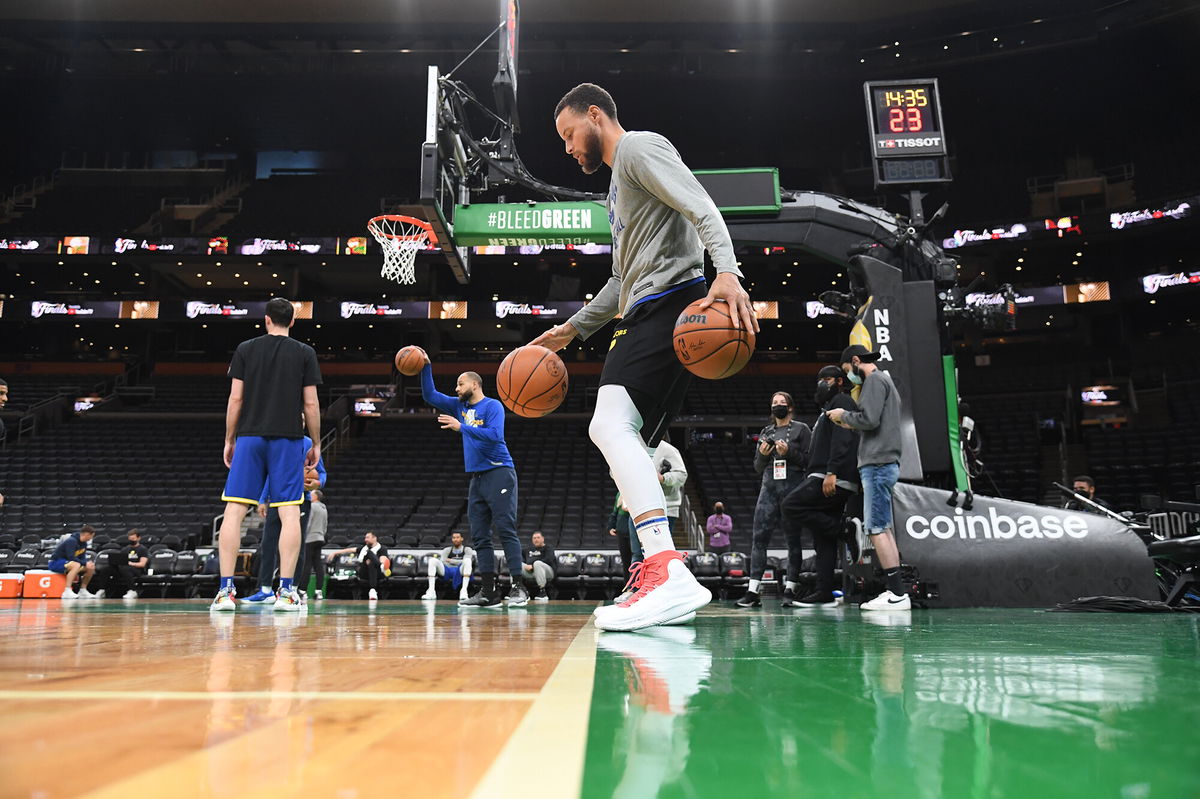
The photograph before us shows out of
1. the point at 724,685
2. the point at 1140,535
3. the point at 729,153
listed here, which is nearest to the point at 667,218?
the point at 724,685

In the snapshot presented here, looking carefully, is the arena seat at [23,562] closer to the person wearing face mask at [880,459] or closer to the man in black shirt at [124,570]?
the man in black shirt at [124,570]

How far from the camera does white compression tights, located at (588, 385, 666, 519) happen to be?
7.47 ft

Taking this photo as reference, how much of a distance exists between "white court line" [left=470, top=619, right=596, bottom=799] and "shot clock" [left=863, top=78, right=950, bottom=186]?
627 cm

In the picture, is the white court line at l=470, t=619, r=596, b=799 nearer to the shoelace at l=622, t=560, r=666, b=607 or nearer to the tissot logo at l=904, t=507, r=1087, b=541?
the shoelace at l=622, t=560, r=666, b=607

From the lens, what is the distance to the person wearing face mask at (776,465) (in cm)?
489

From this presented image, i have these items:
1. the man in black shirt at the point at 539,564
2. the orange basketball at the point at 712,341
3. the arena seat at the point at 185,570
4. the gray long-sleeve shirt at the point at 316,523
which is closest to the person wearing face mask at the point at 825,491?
the orange basketball at the point at 712,341

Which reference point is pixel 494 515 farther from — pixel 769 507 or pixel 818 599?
pixel 818 599

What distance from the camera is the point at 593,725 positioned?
0.67 meters

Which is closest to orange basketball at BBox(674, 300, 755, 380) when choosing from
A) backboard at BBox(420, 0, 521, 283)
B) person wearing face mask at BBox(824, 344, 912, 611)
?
person wearing face mask at BBox(824, 344, 912, 611)

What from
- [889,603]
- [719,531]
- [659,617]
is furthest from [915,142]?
[719,531]

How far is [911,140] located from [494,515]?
179 inches

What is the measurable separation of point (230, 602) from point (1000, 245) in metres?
21.9

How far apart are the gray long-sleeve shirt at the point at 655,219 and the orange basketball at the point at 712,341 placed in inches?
9.0

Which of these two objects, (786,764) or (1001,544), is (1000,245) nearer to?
(1001,544)
